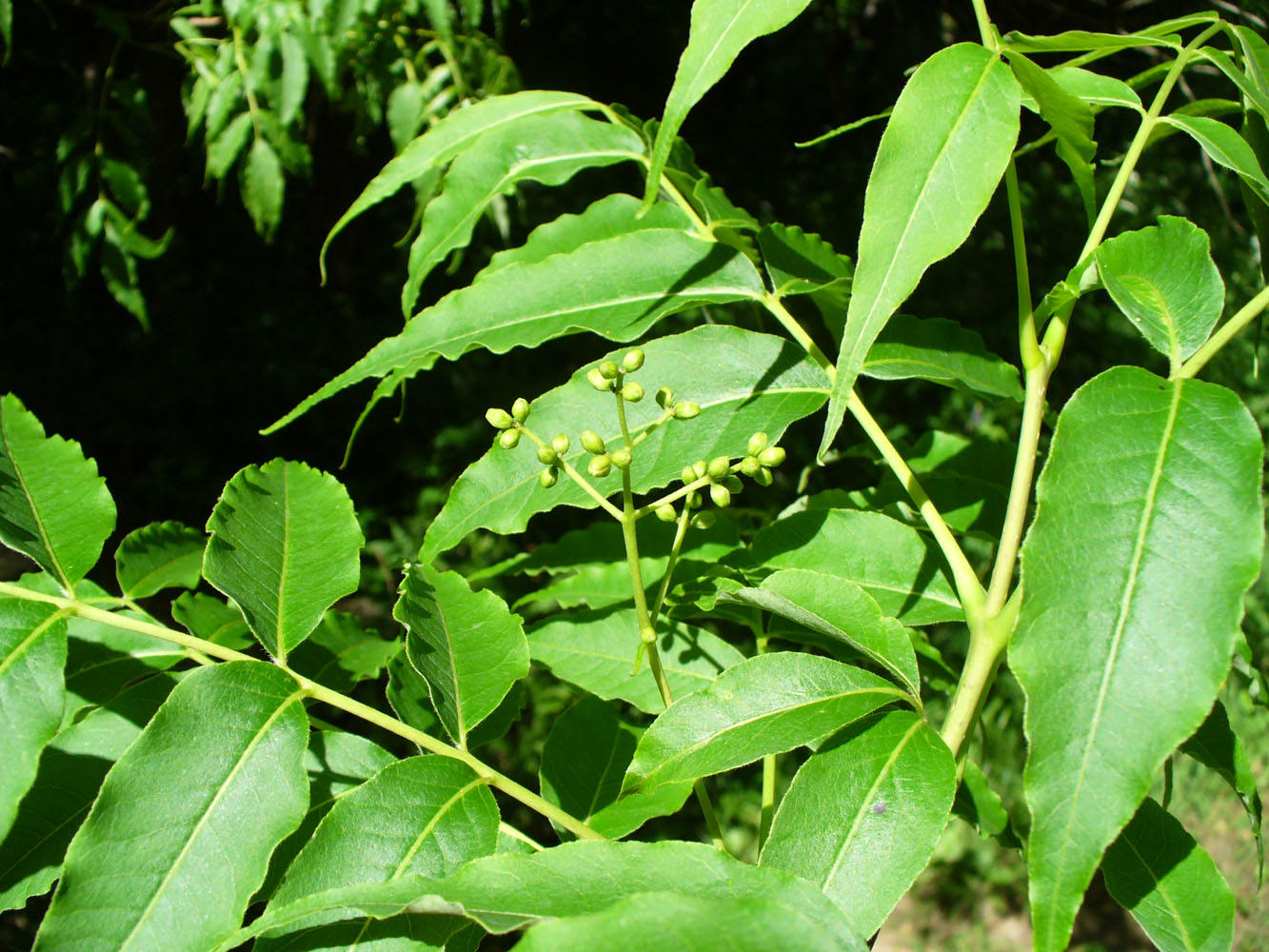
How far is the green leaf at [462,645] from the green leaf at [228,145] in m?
1.94

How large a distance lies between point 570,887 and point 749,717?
190mm

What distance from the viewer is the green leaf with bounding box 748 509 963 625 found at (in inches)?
37.5

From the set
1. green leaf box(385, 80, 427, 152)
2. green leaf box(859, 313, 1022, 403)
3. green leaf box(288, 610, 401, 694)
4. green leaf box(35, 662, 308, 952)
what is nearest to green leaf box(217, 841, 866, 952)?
green leaf box(35, 662, 308, 952)

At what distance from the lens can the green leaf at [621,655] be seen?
98 cm

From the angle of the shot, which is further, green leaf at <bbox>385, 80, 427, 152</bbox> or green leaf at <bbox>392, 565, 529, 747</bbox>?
green leaf at <bbox>385, 80, 427, 152</bbox>

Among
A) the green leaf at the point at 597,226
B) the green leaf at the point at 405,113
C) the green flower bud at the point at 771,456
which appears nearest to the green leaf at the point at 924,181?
the green flower bud at the point at 771,456

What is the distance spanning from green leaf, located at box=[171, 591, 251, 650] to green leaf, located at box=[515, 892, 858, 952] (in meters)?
0.56

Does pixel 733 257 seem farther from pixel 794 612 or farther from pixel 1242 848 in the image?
pixel 1242 848

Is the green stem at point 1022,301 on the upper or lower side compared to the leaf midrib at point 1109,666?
upper

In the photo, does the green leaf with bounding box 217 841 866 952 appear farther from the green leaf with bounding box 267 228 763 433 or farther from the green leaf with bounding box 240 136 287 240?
the green leaf with bounding box 240 136 287 240

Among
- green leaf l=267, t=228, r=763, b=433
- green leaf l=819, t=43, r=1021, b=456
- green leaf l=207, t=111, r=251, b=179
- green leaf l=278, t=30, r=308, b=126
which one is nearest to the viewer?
green leaf l=819, t=43, r=1021, b=456

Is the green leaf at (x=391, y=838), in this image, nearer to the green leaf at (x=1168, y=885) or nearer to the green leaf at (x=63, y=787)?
the green leaf at (x=63, y=787)

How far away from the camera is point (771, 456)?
829 mm

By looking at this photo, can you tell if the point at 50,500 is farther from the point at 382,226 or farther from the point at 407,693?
the point at 382,226
